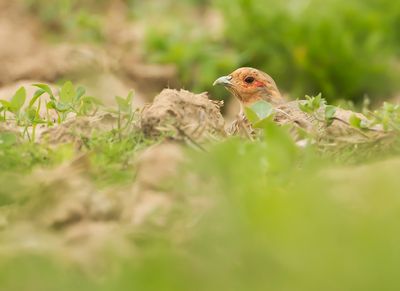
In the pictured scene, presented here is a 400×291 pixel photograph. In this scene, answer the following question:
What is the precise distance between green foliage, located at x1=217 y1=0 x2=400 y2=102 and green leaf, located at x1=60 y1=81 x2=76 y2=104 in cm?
559

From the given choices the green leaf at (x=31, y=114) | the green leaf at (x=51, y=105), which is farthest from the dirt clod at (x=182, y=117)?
the green leaf at (x=31, y=114)

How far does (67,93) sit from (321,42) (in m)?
5.98

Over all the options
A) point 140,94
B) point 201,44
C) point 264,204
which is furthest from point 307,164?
point 201,44

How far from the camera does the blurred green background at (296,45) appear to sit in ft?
37.3

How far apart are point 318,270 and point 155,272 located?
1.60ft

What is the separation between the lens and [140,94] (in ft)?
36.0

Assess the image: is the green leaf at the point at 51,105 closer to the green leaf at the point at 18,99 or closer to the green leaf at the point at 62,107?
the green leaf at the point at 62,107

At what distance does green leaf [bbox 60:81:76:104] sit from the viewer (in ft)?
18.9

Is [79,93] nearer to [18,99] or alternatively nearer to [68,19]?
[18,99]

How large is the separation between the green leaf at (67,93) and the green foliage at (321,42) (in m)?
5.59

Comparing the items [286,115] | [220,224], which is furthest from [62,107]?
[220,224]

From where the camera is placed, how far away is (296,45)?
38.0ft

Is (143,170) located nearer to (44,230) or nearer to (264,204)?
(44,230)

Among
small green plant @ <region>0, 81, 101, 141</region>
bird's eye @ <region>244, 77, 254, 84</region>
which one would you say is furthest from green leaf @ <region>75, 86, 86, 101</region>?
bird's eye @ <region>244, 77, 254, 84</region>
